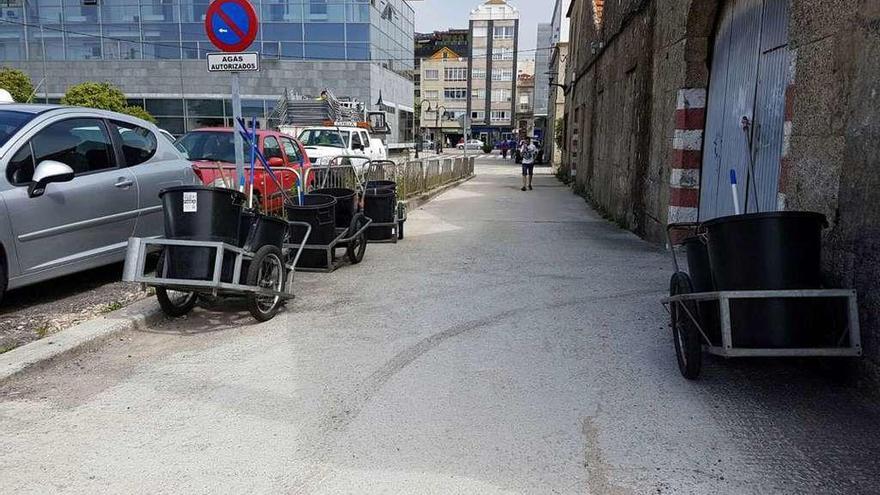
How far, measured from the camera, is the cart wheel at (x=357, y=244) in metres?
8.09

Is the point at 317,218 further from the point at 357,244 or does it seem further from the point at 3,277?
the point at 3,277

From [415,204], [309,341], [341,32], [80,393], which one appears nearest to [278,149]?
[415,204]

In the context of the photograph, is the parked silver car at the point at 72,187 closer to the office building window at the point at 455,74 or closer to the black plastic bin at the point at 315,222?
the black plastic bin at the point at 315,222

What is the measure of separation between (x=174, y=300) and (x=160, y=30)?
137ft

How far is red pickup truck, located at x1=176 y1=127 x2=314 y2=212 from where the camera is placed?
943cm

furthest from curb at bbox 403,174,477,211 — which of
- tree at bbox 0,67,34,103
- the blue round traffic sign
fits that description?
tree at bbox 0,67,34,103

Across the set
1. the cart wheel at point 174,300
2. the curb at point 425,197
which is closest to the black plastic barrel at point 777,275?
the cart wheel at point 174,300

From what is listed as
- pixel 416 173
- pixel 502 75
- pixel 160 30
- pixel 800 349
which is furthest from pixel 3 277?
pixel 502 75

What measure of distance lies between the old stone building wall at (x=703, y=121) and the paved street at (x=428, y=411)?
1.08m

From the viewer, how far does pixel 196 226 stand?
5207 mm

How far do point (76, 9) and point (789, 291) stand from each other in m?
47.4

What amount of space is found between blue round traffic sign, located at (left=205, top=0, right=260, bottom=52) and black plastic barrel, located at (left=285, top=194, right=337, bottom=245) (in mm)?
1911

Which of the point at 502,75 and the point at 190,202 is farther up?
the point at 502,75

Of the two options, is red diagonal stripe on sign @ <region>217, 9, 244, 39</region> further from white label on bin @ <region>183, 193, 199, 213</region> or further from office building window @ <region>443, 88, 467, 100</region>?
office building window @ <region>443, 88, 467, 100</region>
